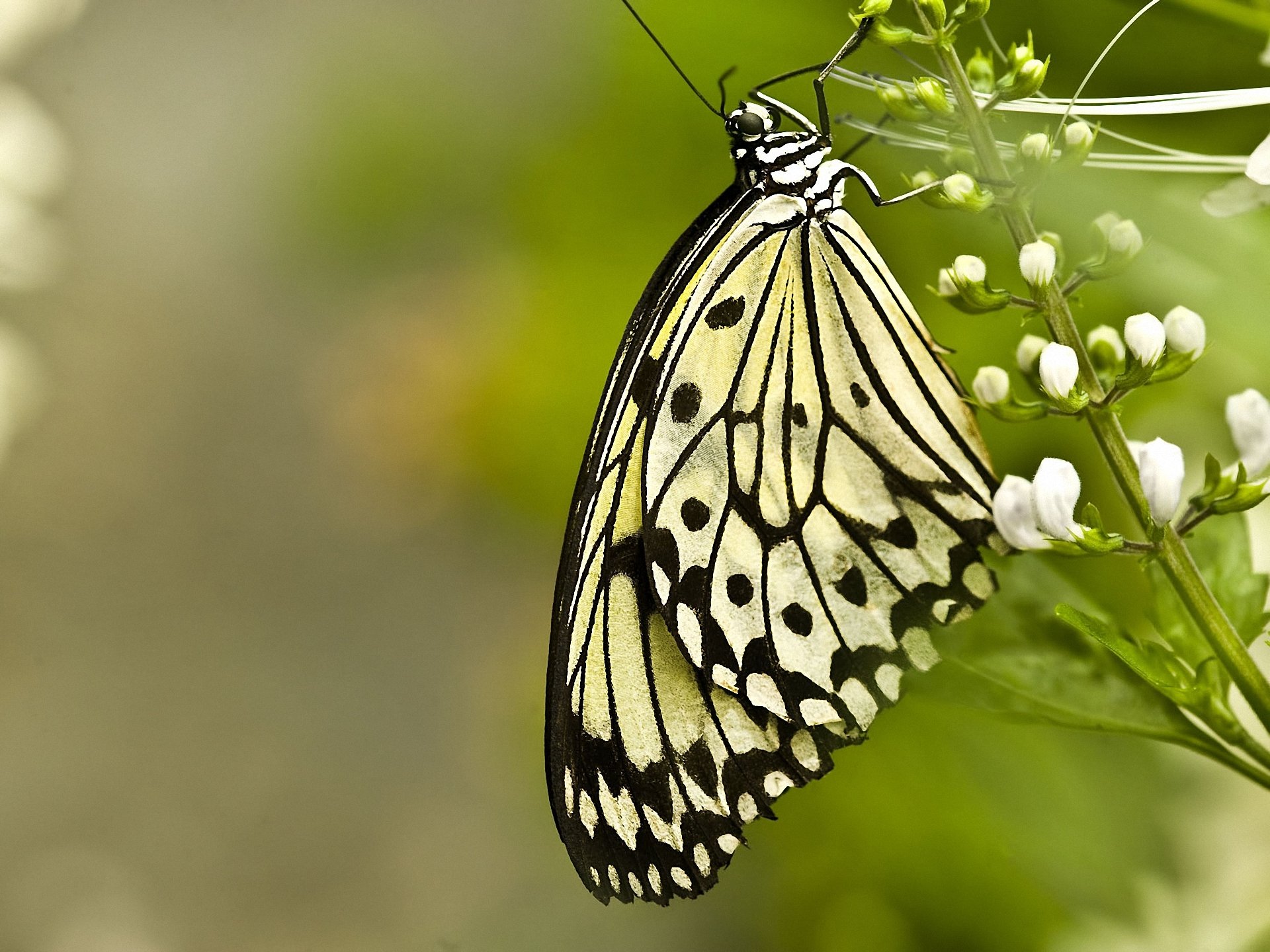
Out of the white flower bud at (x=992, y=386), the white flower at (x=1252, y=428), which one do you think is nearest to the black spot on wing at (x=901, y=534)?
the white flower bud at (x=992, y=386)

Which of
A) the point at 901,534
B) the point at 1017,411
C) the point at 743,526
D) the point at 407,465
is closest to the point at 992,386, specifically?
the point at 1017,411

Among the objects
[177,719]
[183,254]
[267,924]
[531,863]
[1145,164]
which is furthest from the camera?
[183,254]

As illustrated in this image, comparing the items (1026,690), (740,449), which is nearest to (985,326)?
(740,449)

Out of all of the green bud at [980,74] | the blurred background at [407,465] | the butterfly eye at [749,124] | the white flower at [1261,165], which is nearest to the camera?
the white flower at [1261,165]

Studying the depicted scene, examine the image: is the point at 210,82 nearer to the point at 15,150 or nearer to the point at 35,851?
the point at 15,150

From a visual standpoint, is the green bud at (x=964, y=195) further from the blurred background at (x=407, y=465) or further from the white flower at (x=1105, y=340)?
the white flower at (x=1105, y=340)

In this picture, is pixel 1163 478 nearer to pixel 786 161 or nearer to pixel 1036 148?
pixel 1036 148
